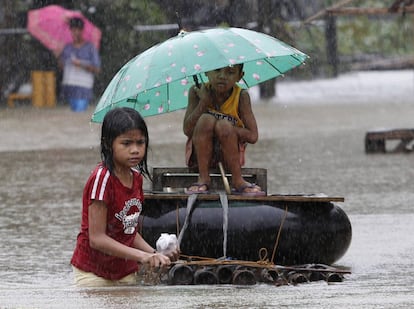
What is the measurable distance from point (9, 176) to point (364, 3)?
57.3 ft

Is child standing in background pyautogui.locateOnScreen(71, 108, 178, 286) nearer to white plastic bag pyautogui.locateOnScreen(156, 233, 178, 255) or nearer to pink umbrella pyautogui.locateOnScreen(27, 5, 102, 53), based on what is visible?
white plastic bag pyautogui.locateOnScreen(156, 233, 178, 255)

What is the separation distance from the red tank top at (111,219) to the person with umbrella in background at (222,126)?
1604mm

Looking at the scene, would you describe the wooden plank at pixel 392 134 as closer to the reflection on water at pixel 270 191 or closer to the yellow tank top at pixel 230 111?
the reflection on water at pixel 270 191

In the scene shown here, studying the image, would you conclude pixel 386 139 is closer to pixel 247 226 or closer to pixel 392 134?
pixel 392 134

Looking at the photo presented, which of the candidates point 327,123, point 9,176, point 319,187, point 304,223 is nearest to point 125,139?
point 304,223

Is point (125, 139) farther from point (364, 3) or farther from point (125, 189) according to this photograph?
point (364, 3)

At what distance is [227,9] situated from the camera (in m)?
23.0

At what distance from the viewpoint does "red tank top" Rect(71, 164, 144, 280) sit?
6.51 metres

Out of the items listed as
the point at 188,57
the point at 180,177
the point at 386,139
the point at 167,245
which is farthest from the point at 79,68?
the point at 167,245

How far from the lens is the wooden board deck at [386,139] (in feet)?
50.5

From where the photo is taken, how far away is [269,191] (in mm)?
11953

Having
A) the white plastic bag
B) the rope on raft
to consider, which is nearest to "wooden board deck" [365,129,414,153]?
the rope on raft

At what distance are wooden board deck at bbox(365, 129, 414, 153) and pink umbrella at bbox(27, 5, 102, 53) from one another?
24.1 feet

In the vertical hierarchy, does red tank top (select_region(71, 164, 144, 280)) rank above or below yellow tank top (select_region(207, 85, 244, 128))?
below
